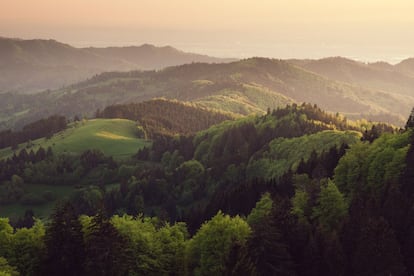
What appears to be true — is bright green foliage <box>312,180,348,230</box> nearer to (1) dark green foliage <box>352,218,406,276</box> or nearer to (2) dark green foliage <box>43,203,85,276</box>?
(1) dark green foliage <box>352,218,406,276</box>

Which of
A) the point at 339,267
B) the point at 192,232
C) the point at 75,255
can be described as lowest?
the point at 192,232

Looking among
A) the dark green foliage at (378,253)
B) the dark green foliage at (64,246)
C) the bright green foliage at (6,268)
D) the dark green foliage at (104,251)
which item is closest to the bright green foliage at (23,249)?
the dark green foliage at (64,246)

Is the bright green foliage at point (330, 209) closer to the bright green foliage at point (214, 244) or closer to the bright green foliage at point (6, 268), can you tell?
the bright green foliage at point (214, 244)

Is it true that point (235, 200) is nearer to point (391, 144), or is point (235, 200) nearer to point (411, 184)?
point (391, 144)

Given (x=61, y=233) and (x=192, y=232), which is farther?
(x=192, y=232)

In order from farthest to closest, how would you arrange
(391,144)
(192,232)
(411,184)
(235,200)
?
(235,200) → (192,232) → (391,144) → (411,184)

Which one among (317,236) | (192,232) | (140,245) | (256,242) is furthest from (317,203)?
(192,232)

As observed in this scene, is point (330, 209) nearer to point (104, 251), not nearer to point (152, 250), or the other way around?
point (152, 250)

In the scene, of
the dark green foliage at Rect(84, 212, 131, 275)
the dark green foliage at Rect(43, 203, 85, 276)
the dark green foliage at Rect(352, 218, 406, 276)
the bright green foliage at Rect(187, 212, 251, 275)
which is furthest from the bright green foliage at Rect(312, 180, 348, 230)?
the dark green foliage at Rect(43, 203, 85, 276)
